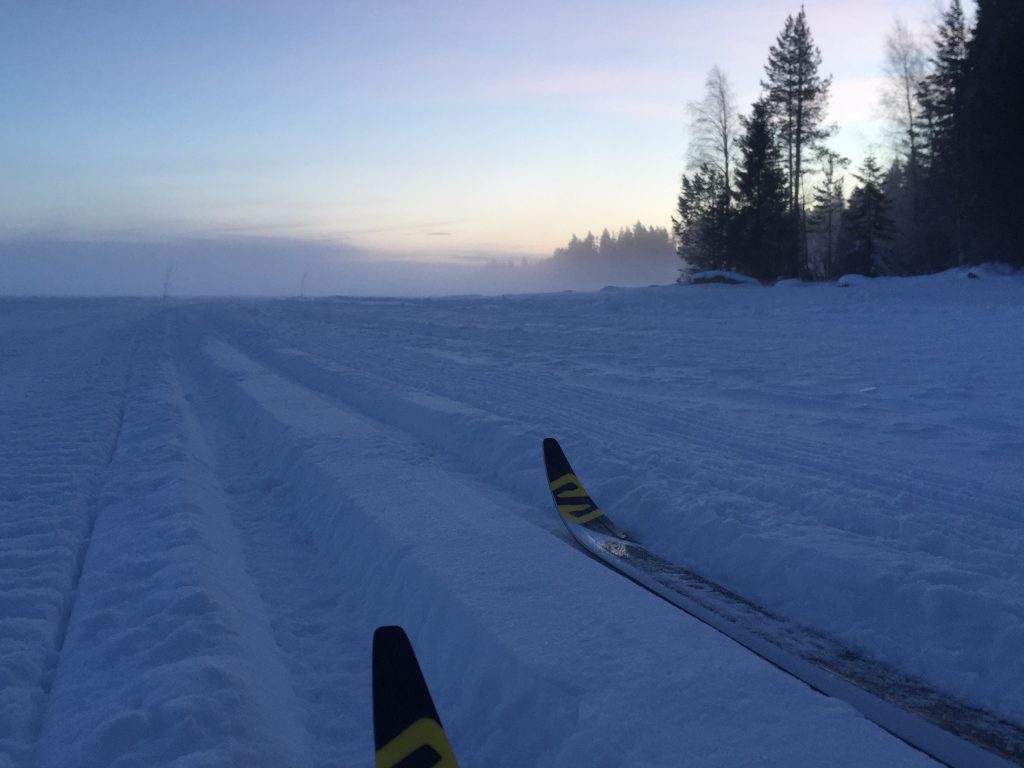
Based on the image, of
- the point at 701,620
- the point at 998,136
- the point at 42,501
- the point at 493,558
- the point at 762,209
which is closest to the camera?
the point at 701,620

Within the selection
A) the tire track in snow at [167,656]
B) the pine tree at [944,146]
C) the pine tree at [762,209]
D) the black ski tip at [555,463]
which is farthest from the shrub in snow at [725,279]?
the tire track in snow at [167,656]

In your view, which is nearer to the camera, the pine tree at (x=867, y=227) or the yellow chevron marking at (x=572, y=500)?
the yellow chevron marking at (x=572, y=500)

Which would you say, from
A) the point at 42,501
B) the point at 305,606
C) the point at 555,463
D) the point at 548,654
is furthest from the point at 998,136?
the point at 42,501

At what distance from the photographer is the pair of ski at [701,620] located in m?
2.49

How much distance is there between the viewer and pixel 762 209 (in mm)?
36031

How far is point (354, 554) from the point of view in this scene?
482 cm

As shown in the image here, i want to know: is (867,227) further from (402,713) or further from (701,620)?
(402,713)

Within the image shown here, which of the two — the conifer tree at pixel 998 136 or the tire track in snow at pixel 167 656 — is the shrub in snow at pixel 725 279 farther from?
the tire track in snow at pixel 167 656

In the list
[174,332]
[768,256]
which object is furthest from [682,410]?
[768,256]

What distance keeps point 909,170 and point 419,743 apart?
50417mm

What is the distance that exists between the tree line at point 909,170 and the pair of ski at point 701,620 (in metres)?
25.9

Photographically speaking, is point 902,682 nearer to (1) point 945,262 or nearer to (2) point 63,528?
(2) point 63,528

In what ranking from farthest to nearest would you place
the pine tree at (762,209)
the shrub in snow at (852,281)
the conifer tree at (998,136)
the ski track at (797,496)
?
1. the pine tree at (762,209)
2. the shrub in snow at (852,281)
3. the conifer tree at (998,136)
4. the ski track at (797,496)

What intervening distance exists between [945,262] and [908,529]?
34.5 meters
